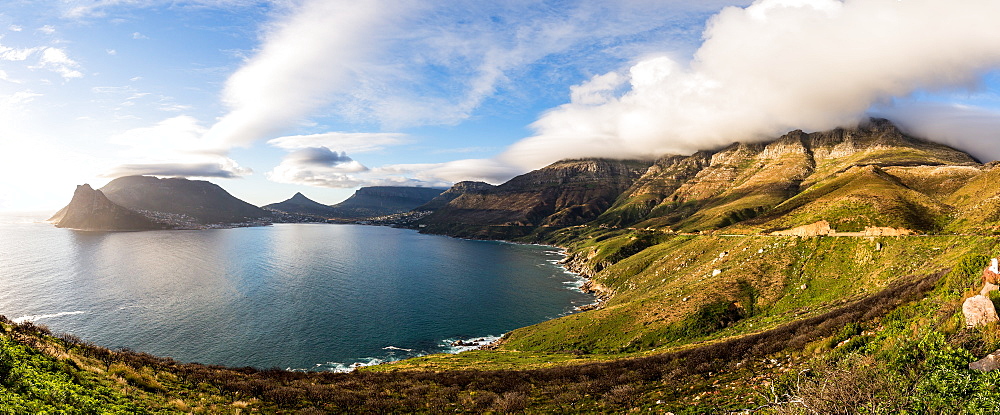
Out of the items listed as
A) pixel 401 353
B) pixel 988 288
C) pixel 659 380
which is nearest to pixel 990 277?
pixel 988 288

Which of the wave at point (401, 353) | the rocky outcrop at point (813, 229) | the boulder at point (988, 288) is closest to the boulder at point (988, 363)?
the boulder at point (988, 288)

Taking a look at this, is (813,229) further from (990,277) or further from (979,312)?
(979,312)

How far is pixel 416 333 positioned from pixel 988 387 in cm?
9998

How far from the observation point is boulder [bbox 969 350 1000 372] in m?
12.6

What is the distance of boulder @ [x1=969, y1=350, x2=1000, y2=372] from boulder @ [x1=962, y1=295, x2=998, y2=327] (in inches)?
142

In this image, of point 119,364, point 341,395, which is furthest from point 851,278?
point 119,364

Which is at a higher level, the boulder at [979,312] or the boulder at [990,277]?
the boulder at [990,277]

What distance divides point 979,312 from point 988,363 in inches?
201

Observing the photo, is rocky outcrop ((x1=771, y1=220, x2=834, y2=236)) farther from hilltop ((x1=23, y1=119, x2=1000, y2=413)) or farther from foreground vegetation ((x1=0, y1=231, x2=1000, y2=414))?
foreground vegetation ((x1=0, y1=231, x2=1000, y2=414))

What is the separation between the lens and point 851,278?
6588 centimetres

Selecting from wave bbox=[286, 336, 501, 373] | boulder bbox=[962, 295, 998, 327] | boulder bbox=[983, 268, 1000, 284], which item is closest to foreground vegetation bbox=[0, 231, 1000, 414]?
boulder bbox=[962, 295, 998, 327]

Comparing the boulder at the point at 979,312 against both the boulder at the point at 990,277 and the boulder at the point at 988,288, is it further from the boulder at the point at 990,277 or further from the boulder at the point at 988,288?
the boulder at the point at 990,277

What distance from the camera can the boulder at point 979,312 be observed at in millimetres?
15422

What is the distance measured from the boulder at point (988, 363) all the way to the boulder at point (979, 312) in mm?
3614
